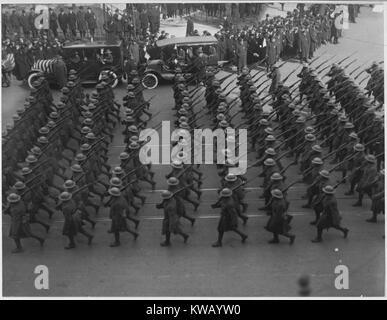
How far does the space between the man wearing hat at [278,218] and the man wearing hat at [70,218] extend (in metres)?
3.71

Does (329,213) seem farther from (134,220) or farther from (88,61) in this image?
(88,61)

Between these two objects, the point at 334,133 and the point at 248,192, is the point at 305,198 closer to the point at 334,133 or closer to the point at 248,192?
the point at 248,192

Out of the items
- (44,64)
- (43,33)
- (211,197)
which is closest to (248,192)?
(211,197)

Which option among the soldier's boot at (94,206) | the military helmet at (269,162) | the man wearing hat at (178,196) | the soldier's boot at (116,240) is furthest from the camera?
the military helmet at (269,162)

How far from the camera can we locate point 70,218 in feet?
43.4

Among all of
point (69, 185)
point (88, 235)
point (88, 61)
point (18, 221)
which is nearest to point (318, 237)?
point (88, 235)

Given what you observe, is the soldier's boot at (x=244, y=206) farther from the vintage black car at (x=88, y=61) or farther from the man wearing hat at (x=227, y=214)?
the vintage black car at (x=88, y=61)

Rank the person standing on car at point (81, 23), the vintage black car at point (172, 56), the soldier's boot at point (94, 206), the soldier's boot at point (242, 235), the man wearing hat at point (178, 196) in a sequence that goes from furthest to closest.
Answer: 1. the person standing on car at point (81, 23)
2. the vintage black car at point (172, 56)
3. the soldier's boot at point (94, 206)
4. the man wearing hat at point (178, 196)
5. the soldier's boot at point (242, 235)

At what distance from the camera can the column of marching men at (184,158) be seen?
13.3 meters

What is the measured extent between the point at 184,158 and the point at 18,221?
4.08m

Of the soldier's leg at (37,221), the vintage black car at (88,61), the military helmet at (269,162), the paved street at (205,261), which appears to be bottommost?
the paved street at (205,261)

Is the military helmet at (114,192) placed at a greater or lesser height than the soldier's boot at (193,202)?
greater

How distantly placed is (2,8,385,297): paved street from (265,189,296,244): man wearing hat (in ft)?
1.07

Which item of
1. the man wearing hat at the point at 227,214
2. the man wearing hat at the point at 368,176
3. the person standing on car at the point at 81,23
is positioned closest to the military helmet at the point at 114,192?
the man wearing hat at the point at 227,214
